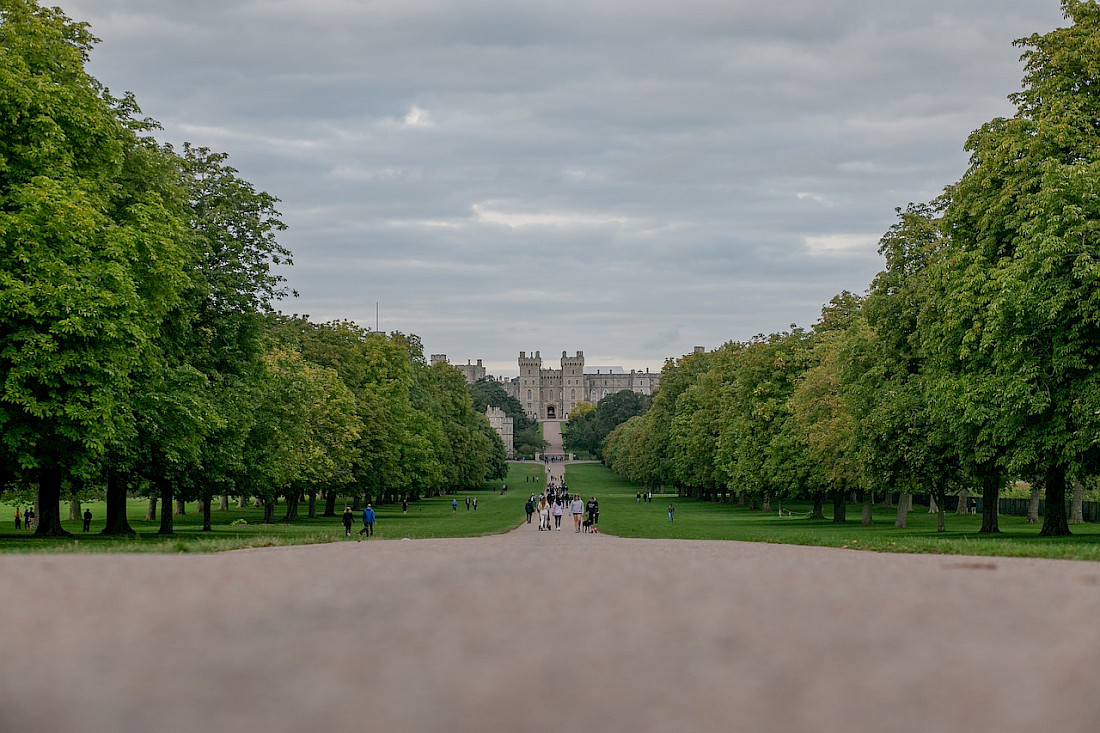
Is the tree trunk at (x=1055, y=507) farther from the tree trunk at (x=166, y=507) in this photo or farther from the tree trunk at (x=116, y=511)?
the tree trunk at (x=116, y=511)

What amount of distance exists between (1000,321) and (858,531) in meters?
16.9

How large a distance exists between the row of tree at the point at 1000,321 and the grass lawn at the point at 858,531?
2.11 metres

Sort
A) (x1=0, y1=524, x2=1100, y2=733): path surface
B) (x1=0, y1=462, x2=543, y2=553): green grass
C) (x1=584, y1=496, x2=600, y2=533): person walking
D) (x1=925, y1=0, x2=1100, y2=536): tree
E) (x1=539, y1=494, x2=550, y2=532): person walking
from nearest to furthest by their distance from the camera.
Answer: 1. (x1=0, y1=524, x2=1100, y2=733): path surface
2. (x1=0, y1=462, x2=543, y2=553): green grass
3. (x1=925, y1=0, x2=1100, y2=536): tree
4. (x1=584, y1=496, x2=600, y2=533): person walking
5. (x1=539, y1=494, x2=550, y2=532): person walking

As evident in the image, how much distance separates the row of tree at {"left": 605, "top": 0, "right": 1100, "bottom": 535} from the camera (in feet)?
96.8

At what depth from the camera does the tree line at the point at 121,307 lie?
83.3 ft

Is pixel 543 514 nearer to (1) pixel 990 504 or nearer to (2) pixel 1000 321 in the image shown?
(1) pixel 990 504

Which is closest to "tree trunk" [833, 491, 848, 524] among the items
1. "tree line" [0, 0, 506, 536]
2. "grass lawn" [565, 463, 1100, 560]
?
"grass lawn" [565, 463, 1100, 560]

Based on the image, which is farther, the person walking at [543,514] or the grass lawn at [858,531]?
the person walking at [543,514]

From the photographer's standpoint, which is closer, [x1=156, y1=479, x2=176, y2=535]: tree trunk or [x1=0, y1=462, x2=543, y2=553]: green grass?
[x1=0, y1=462, x2=543, y2=553]: green grass

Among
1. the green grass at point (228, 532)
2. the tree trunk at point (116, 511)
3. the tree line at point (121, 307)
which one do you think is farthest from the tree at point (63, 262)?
the tree trunk at point (116, 511)

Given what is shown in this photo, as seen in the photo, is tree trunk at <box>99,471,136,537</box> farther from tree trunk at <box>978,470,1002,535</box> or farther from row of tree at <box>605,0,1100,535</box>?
tree trunk at <box>978,470,1002,535</box>

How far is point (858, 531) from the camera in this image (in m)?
45.4

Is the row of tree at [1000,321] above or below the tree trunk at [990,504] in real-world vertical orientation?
above

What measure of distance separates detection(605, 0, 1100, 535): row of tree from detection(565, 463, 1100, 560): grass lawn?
2.11 meters
